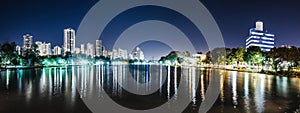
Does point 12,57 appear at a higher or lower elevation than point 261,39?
lower

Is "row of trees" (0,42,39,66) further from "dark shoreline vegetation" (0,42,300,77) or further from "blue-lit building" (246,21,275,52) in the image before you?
"blue-lit building" (246,21,275,52)

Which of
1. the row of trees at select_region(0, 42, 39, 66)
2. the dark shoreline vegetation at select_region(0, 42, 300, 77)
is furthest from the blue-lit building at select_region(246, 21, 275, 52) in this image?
the row of trees at select_region(0, 42, 39, 66)

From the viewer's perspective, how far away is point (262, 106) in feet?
45.9

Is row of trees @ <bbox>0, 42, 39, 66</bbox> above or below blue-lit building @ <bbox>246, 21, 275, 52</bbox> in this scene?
below

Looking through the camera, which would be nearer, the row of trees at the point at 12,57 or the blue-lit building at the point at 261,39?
the row of trees at the point at 12,57

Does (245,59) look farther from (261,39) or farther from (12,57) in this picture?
(261,39)

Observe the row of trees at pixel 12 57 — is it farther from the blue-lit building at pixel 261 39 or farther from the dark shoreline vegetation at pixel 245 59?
the blue-lit building at pixel 261 39

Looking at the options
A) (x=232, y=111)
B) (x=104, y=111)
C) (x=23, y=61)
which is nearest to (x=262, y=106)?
(x=232, y=111)

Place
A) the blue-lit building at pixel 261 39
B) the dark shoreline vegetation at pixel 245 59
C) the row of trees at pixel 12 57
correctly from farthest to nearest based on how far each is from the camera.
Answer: the blue-lit building at pixel 261 39
the row of trees at pixel 12 57
the dark shoreline vegetation at pixel 245 59

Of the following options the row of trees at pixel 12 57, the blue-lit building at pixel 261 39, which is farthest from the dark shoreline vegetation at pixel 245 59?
the blue-lit building at pixel 261 39

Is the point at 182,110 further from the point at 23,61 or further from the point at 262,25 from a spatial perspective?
the point at 262,25

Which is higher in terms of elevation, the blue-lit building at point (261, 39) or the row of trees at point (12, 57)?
the blue-lit building at point (261, 39)

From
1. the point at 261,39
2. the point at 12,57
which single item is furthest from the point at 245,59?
the point at 261,39

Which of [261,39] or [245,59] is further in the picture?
[261,39]
